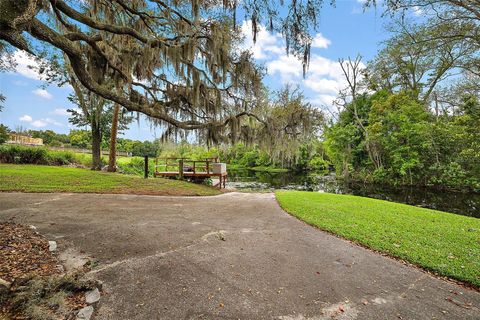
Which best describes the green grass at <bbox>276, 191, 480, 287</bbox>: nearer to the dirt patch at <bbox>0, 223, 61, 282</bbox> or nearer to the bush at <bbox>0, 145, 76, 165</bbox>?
the dirt patch at <bbox>0, 223, 61, 282</bbox>

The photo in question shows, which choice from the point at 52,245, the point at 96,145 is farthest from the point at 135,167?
the point at 52,245

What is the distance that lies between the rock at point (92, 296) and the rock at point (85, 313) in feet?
0.36

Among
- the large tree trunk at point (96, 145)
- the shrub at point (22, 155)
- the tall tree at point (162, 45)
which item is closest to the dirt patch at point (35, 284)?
the tall tree at point (162, 45)

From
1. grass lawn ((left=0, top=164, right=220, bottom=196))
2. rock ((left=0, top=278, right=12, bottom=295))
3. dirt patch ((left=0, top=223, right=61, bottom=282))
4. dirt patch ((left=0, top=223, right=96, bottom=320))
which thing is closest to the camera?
dirt patch ((left=0, top=223, right=96, bottom=320))

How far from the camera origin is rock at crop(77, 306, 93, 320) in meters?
2.10

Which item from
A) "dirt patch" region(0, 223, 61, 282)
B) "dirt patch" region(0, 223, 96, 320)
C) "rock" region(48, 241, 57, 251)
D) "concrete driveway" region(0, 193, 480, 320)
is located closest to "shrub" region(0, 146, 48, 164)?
"concrete driveway" region(0, 193, 480, 320)

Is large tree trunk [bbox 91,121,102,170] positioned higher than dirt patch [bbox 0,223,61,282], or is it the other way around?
large tree trunk [bbox 91,121,102,170]

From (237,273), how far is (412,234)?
456 centimetres

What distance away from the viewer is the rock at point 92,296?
7.71ft

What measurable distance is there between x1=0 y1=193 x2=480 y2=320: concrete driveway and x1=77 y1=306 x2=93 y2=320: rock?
8 centimetres

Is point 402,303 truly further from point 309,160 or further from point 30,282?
point 309,160

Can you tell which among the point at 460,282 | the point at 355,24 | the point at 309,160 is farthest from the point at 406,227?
the point at 309,160

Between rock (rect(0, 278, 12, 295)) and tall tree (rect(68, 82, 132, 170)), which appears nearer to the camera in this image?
rock (rect(0, 278, 12, 295))

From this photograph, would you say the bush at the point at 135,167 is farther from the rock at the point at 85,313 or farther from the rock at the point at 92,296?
the rock at the point at 85,313
